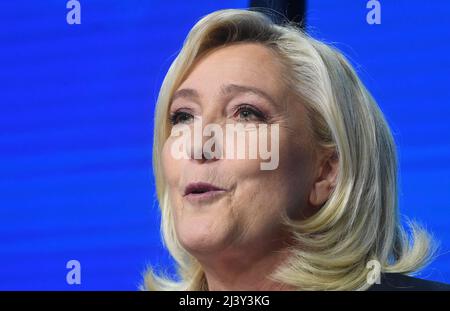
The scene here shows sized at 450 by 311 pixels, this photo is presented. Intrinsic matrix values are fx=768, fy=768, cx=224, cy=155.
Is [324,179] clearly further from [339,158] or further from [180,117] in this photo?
[180,117]

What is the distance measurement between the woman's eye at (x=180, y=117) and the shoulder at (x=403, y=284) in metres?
0.54

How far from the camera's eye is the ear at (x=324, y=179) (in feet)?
5.53

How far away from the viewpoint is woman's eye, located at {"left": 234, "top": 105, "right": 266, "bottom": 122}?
165cm

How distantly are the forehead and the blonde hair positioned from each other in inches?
0.9

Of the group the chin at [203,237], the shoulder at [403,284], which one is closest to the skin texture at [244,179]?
the chin at [203,237]

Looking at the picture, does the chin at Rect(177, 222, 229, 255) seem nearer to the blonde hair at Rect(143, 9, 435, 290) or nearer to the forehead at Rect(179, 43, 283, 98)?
the blonde hair at Rect(143, 9, 435, 290)

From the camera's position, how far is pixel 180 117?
174 centimetres

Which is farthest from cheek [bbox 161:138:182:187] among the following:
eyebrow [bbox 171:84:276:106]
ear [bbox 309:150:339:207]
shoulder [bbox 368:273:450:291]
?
shoulder [bbox 368:273:450:291]

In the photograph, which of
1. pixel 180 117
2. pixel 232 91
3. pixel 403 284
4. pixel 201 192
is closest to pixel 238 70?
pixel 232 91

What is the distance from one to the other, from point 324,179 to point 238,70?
0.31 meters

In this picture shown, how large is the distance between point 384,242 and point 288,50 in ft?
1.58

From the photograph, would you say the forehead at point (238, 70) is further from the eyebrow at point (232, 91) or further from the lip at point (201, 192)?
the lip at point (201, 192)
